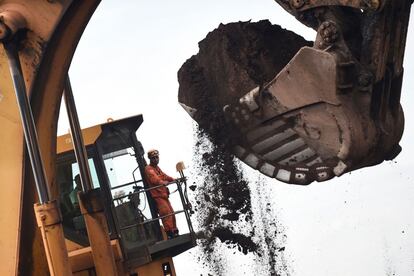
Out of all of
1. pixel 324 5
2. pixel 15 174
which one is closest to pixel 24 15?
pixel 15 174

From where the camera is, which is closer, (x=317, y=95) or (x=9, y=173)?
(x=9, y=173)

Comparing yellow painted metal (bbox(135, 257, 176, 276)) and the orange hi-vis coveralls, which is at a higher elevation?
Answer: the orange hi-vis coveralls

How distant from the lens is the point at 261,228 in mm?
6531

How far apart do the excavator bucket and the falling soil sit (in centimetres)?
1

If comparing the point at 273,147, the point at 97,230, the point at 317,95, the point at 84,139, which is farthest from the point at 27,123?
the point at 84,139

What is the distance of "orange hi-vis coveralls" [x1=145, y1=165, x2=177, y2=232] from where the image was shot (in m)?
7.35

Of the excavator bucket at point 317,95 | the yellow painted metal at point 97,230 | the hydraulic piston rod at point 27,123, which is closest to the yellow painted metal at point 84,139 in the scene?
Answer: the excavator bucket at point 317,95

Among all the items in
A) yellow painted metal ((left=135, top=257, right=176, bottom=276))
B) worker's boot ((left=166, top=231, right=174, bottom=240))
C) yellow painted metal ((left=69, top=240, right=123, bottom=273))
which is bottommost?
yellow painted metal ((left=135, top=257, right=176, bottom=276))

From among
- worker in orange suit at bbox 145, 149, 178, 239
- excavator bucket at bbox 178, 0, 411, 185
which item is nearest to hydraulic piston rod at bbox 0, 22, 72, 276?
excavator bucket at bbox 178, 0, 411, 185

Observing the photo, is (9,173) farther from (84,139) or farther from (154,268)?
(154,268)

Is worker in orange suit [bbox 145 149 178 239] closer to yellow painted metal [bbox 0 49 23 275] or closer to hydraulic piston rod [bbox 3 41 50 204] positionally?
yellow painted metal [bbox 0 49 23 275]

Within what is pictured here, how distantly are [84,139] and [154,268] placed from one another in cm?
129

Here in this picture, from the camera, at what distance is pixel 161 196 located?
24.2ft

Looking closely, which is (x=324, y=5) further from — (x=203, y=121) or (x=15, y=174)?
(x=15, y=174)
